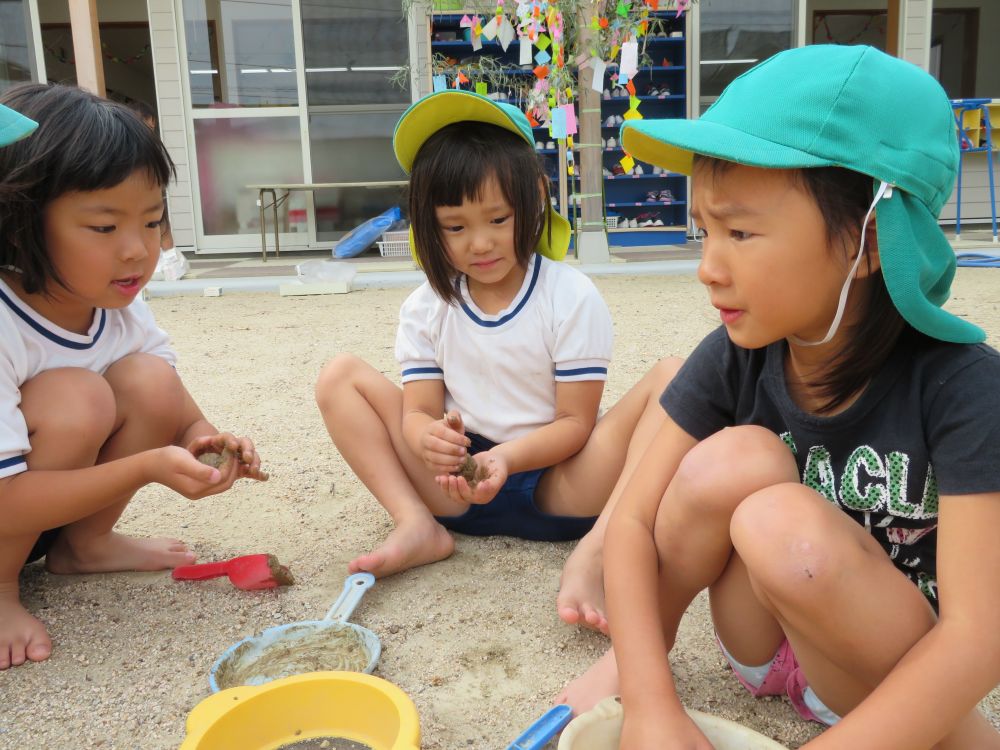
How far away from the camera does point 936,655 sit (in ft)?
2.33

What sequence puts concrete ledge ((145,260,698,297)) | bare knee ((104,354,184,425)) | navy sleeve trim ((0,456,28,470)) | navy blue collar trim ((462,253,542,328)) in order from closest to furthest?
navy sleeve trim ((0,456,28,470))
bare knee ((104,354,184,425))
navy blue collar trim ((462,253,542,328))
concrete ledge ((145,260,698,297))

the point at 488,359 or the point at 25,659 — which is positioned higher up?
the point at 488,359

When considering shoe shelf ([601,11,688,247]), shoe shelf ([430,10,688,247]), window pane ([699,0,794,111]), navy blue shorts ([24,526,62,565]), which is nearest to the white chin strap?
navy blue shorts ([24,526,62,565])

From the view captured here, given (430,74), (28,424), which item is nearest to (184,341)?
(28,424)

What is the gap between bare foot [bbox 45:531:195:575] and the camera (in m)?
1.41

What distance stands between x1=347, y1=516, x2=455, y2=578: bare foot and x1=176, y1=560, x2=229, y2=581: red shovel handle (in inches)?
7.7

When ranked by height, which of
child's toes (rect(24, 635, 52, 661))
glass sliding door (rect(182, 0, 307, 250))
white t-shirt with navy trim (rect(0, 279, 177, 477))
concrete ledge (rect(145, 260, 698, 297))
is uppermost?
glass sliding door (rect(182, 0, 307, 250))

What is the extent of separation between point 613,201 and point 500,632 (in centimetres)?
693

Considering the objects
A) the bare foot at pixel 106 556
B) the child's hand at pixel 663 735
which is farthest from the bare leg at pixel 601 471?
the bare foot at pixel 106 556

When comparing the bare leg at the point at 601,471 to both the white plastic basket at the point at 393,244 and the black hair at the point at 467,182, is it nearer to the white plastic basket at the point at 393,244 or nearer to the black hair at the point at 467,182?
the black hair at the point at 467,182

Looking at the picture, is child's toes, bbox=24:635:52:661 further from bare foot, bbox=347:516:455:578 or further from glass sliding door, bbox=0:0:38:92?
glass sliding door, bbox=0:0:38:92

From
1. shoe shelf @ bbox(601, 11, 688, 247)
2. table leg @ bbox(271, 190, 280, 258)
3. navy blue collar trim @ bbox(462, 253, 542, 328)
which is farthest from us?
shoe shelf @ bbox(601, 11, 688, 247)

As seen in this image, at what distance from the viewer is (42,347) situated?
1.27m

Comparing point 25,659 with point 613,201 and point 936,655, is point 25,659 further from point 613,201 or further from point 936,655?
Answer: point 613,201
